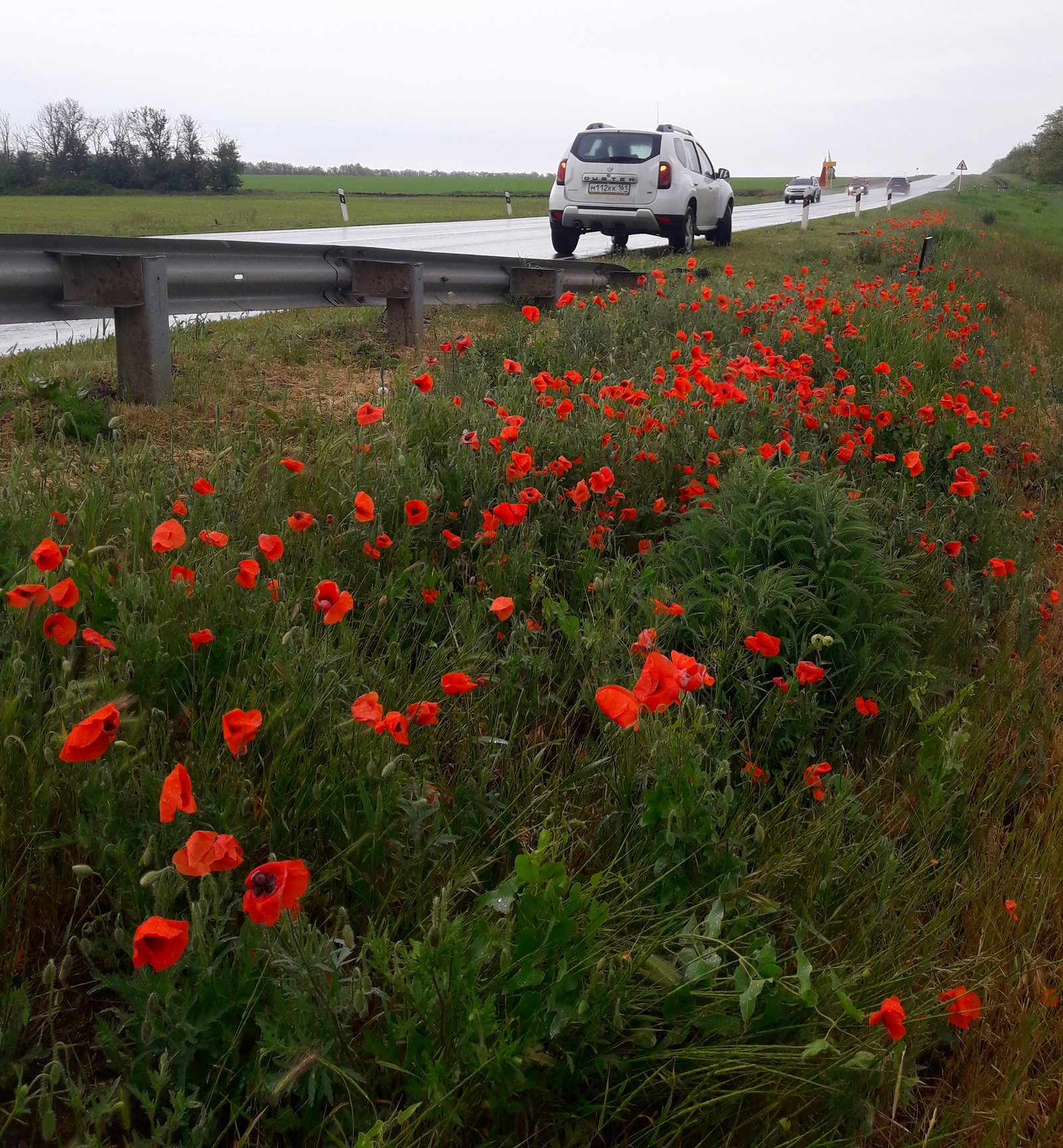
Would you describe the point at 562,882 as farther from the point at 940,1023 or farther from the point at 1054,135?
the point at 1054,135

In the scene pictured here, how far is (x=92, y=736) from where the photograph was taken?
142 centimetres

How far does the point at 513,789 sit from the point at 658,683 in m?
0.76

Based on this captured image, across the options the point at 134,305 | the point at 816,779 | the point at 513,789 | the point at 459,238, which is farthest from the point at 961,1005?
the point at 459,238

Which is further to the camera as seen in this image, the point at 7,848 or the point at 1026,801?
the point at 1026,801

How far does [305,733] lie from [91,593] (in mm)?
750

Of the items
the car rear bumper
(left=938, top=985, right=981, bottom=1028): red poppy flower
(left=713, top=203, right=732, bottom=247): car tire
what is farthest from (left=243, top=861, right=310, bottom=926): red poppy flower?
(left=713, top=203, right=732, bottom=247): car tire

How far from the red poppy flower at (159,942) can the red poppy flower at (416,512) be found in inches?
61.3

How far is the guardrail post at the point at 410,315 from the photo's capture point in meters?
7.13

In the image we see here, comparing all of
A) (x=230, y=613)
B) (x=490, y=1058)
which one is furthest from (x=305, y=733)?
(x=490, y=1058)

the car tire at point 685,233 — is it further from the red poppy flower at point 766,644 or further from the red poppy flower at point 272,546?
the red poppy flower at point 272,546

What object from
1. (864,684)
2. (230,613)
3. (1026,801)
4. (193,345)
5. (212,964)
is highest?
(193,345)

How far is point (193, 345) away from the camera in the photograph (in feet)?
19.8

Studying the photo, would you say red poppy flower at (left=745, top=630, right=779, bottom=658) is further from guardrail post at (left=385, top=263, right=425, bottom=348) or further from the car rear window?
the car rear window

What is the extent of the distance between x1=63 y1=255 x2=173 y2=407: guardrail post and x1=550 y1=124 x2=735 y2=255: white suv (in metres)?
12.7
